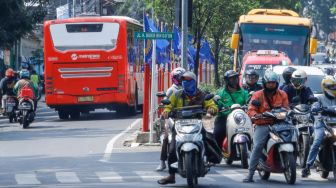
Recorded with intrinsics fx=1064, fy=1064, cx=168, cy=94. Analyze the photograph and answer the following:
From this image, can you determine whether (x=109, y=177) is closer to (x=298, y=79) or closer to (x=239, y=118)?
(x=239, y=118)

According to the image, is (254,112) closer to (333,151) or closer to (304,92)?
(333,151)

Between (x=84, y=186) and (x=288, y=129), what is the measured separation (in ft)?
10.0

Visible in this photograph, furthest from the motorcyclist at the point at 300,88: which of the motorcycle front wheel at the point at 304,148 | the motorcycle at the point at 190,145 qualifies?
the motorcycle at the point at 190,145

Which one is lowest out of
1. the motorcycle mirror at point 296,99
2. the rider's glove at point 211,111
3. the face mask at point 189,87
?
the motorcycle mirror at point 296,99

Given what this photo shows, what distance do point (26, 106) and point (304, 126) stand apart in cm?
1552

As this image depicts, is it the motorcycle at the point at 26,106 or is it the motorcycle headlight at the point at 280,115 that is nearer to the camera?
the motorcycle headlight at the point at 280,115

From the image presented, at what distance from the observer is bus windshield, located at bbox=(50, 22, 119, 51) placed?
1358 inches

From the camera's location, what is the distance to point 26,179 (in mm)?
16672

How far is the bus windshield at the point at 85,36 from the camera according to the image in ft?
113

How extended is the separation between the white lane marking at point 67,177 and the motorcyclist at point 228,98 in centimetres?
256

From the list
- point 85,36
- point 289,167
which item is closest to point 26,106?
point 85,36

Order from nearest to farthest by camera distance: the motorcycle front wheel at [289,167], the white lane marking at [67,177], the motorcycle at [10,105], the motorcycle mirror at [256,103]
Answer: the motorcycle front wheel at [289,167] < the motorcycle mirror at [256,103] < the white lane marking at [67,177] < the motorcycle at [10,105]

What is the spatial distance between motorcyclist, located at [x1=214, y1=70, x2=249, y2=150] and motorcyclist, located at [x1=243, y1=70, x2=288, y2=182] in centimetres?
188

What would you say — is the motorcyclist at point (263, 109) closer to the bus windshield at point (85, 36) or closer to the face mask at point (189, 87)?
the face mask at point (189, 87)
